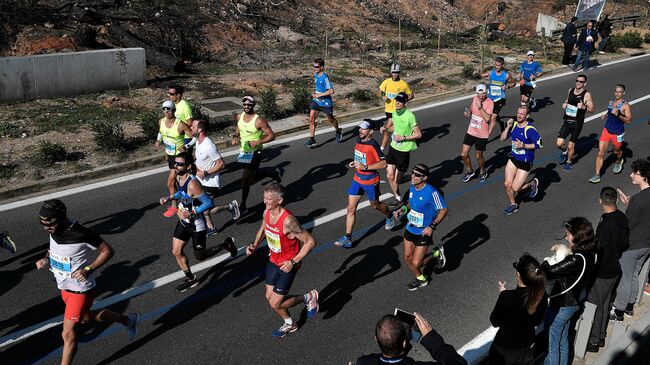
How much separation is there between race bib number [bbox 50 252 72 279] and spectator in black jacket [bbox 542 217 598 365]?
4834mm

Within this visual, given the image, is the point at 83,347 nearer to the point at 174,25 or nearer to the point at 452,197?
the point at 452,197

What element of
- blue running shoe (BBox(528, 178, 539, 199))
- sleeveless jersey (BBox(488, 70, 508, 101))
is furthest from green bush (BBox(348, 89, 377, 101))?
blue running shoe (BBox(528, 178, 539, 199))

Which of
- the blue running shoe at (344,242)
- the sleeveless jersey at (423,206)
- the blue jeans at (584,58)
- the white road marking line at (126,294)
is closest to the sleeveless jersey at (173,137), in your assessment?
the white road marking line at (126,294)

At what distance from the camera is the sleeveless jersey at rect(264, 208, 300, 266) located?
5.84 metres

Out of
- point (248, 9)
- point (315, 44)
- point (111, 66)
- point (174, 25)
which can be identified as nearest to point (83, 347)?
point (111, 66)

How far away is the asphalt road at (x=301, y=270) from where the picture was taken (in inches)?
243

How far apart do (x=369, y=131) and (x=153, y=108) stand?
890 cm

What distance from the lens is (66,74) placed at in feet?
50.2

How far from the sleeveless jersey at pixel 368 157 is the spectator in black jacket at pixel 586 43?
18.0 m

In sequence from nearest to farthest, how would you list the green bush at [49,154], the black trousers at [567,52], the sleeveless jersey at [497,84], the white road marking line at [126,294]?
the white road marking line at [126,294], the green bush at [49,154], the sleeveless jersey at [497,84], the black trousers at [567,52]

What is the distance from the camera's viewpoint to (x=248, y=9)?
27.9 meters

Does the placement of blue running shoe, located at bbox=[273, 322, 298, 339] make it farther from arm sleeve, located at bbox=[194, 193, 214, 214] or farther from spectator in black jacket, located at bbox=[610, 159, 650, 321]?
spectator in black jacket, located at bbox=[610, 159, 650, 321]

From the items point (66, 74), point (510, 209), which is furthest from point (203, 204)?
point (66, 74)

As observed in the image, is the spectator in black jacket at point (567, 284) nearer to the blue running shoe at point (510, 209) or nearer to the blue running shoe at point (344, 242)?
the blue running shoe at point (344, 242)
